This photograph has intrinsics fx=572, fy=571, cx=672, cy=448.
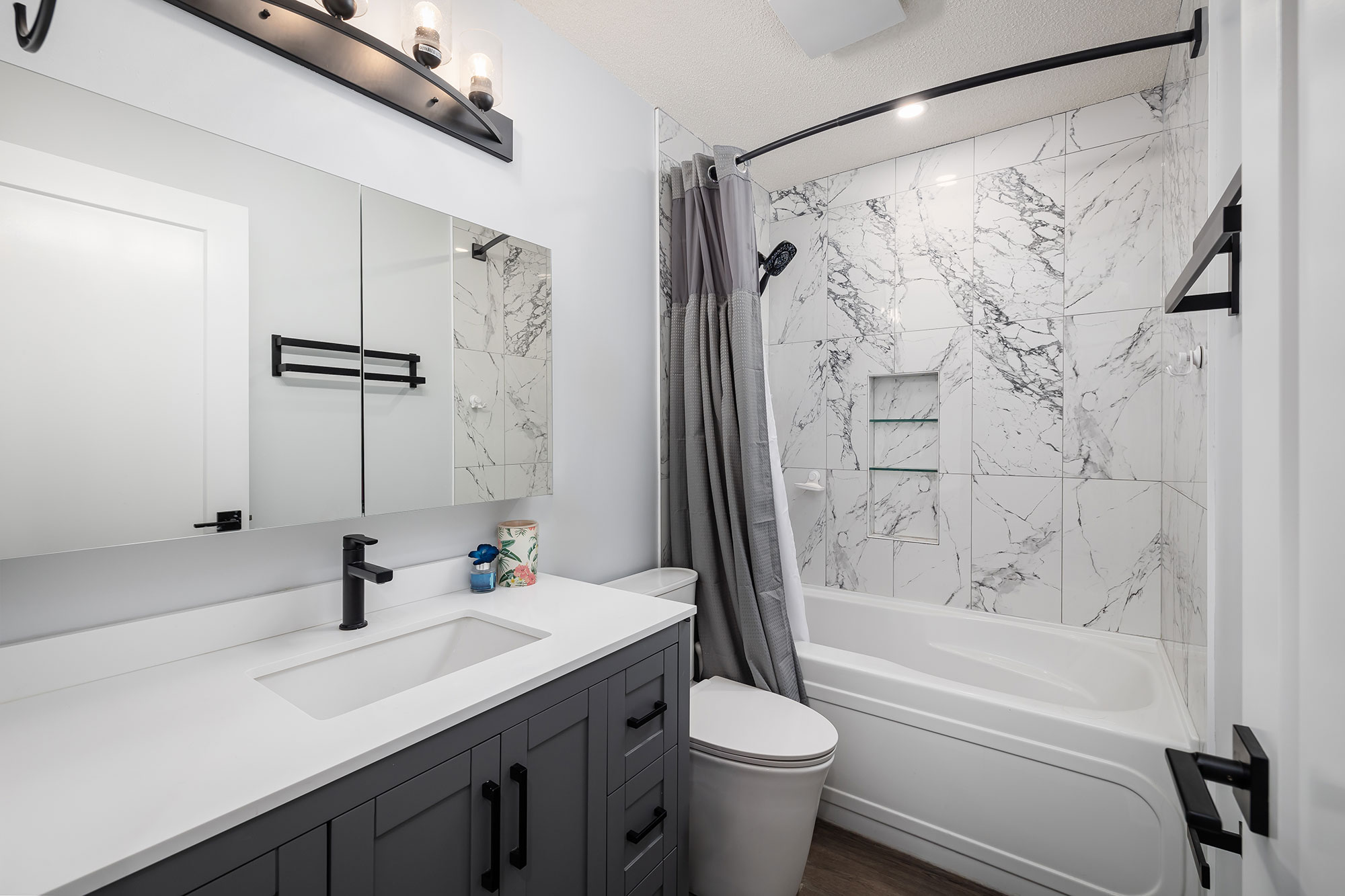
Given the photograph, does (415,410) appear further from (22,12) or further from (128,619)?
(22,12)

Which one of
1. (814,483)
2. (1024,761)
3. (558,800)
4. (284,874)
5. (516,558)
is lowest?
(1024,761)

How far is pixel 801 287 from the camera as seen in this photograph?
296 cm

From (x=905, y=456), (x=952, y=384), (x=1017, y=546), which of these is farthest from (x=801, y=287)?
(x=1017, y=546)

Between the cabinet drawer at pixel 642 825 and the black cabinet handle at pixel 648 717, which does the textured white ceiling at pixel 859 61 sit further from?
the cabinet drawer at pixel 642 825

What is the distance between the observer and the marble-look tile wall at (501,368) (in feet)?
4.83

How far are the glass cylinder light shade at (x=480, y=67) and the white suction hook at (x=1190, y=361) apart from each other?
1.79 m

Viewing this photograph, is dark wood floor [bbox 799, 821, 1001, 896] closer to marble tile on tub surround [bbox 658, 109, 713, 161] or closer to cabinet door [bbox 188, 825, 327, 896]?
cabinet door [bbox 188, 825, 327, 896]

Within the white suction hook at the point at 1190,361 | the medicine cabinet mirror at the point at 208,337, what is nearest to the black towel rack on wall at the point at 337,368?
the medicine cabinet mirror at the point at 208,337

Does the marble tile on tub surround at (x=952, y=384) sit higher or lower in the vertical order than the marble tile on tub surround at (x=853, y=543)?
higher

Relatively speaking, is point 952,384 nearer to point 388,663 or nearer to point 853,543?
point 853,543

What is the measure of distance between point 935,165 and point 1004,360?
0.94 metres

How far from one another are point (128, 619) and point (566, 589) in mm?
853

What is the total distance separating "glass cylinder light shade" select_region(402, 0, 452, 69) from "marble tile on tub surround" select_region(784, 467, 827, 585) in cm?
222

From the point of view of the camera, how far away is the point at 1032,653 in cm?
228
